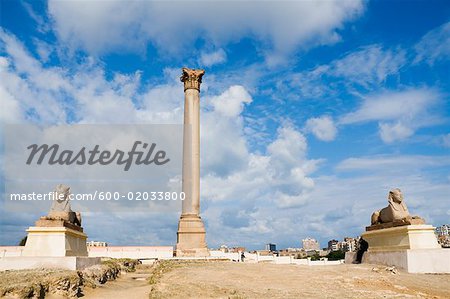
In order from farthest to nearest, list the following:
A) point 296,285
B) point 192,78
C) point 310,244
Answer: point 310,244, point 192,78, point 296,285

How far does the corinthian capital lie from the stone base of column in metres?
8.83

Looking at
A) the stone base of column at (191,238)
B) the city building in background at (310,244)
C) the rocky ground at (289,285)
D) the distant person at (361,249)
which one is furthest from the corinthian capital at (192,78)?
the city building in background at (310,244)

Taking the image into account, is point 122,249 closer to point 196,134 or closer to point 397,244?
point 196,134

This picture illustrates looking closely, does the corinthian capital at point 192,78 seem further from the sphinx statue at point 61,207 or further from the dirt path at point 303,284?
the dirt path at point 303,284

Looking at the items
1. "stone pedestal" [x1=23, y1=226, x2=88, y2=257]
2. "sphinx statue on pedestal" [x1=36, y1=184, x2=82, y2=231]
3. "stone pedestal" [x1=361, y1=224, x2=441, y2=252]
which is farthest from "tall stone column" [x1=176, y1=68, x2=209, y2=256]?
"stone pedestal" [x1=361, y1=224, x2=441, y2=252]

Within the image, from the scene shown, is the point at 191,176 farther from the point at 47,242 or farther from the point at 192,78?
the point at 47,242

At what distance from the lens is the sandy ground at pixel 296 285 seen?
9.01 metres

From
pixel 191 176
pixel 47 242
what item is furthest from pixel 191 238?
pixel 47 242

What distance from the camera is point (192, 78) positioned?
27.3 meters

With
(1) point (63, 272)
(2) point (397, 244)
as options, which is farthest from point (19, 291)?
(2) point (397, 244)

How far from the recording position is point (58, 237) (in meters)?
13.6

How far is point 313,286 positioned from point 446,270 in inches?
219

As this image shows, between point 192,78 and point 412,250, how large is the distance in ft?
60.8

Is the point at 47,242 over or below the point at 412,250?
over
